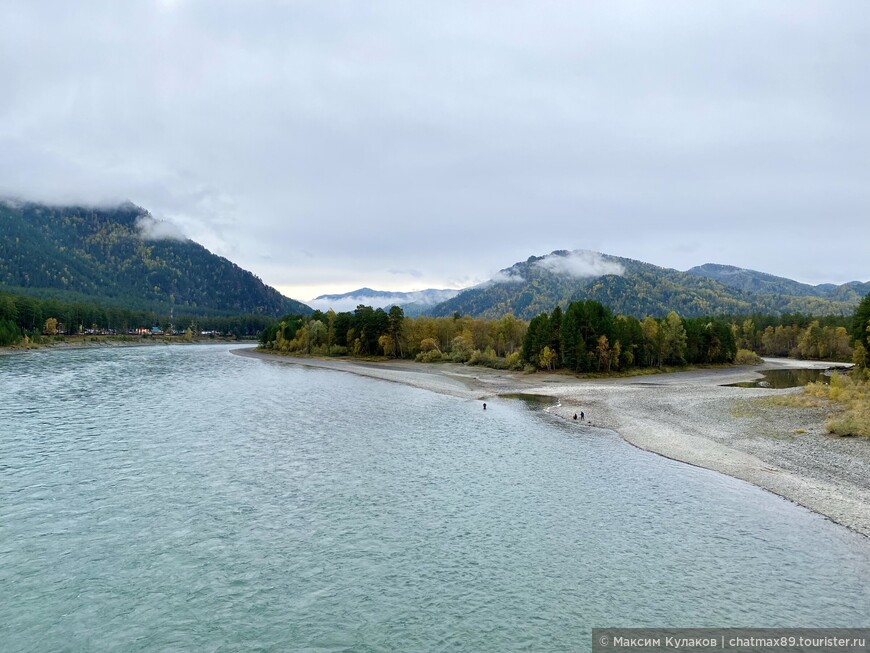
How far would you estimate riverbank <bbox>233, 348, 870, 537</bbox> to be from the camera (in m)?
38.3

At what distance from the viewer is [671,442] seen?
5450cm

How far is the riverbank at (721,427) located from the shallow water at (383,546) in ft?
11.2

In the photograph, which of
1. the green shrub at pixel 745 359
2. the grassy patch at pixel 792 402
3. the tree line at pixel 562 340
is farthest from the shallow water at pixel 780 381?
the green shrub at pixel 745 359

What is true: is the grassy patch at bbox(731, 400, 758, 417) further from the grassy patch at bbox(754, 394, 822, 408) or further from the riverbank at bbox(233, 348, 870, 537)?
the grassy patch at bbox(754, 394, 822, 408)

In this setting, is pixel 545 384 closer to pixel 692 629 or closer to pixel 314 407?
pixel 314 407

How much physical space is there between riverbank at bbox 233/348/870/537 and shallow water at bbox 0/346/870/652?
3428 mm

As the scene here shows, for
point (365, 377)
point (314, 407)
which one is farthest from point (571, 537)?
point (365, 377)

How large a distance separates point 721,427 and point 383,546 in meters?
49.2

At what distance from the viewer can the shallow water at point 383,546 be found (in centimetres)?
2106

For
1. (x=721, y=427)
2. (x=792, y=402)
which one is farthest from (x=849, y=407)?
(x=721, y=427)

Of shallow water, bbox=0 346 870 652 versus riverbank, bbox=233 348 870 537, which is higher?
riverbank, bbox=233 348 870 537

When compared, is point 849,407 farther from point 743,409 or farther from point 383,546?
point 383,546

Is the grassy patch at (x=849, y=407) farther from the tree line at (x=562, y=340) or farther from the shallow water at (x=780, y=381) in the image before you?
the tree line at (x=562, y=340)

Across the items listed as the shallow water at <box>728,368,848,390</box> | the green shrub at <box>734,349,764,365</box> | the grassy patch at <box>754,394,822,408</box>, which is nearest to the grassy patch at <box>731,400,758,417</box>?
the grassy patch at <box>754,394,822,408</box>
